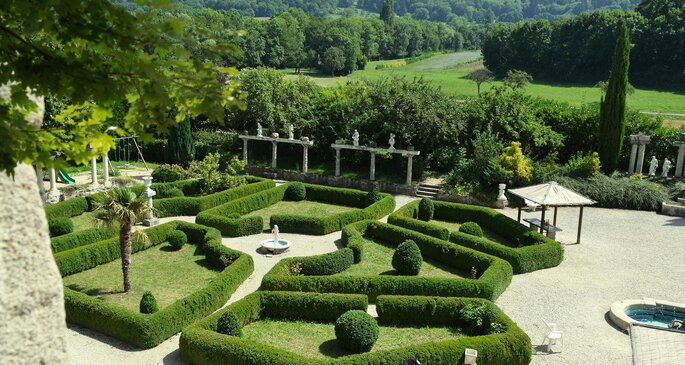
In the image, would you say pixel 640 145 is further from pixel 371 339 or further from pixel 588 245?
pixel 371 339

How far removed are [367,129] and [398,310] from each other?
1786 centimetres

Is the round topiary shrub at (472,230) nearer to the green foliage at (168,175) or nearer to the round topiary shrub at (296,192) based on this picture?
the round topiary shrub at (296,192)

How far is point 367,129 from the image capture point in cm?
3306

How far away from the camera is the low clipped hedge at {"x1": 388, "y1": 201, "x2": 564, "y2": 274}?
66.6 ft

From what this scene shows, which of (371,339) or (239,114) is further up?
(239,114)

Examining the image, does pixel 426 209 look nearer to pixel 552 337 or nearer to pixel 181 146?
pixel 552 337

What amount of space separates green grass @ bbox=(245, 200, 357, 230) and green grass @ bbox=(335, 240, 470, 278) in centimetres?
531

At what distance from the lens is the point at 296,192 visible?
93.9 ft

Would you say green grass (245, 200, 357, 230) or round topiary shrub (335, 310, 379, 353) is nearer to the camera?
round topiary shrub (335, 310, 379, 353)

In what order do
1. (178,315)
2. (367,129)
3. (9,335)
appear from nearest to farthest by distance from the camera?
(9,335) → (178,315) → (367,129)

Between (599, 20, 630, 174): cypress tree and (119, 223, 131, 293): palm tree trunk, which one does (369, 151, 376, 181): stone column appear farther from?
(119, 223, 131, 293): palm tree trunk

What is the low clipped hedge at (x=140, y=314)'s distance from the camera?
49.0ft

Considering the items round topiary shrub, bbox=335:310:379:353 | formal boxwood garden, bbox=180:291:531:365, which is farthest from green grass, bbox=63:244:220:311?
round topiary shrub, bbox=335:310:379:353

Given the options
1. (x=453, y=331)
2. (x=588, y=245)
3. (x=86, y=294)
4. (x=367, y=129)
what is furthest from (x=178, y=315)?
(x=367, y=129)
